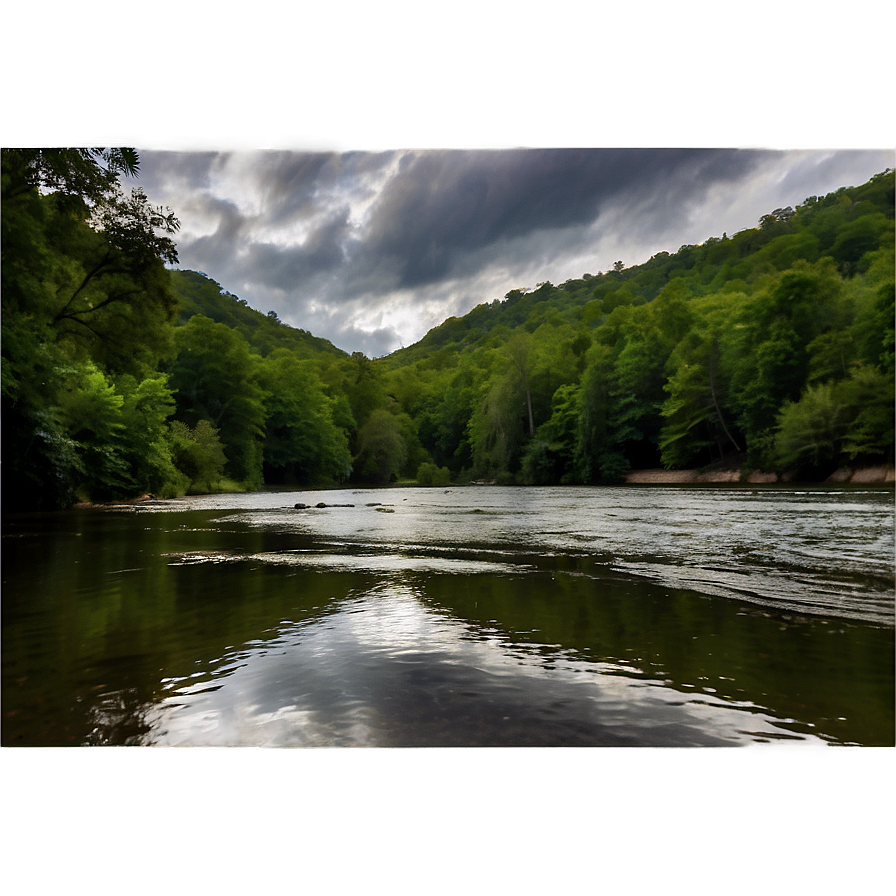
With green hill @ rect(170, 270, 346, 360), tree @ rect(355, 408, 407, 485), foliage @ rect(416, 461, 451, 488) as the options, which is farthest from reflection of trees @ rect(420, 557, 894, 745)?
foliage @ rect(416, 461, 451, 488)

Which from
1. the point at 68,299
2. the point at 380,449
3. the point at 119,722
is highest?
the point at 68,299

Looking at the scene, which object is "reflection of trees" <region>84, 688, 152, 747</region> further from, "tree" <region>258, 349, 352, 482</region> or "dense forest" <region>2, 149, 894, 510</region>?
"tree" <region>258, 349, 352, 482</region>

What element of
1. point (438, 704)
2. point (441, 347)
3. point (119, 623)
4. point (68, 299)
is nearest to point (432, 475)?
point (68, 299)

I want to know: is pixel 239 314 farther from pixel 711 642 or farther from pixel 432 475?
pixel 432 475

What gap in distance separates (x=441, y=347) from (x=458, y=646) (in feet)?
12.6

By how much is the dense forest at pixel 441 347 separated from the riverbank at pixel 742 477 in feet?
0.61

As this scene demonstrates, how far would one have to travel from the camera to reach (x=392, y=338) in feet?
14.2

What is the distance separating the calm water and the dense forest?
1.36 m

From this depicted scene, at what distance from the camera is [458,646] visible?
2.44 meters

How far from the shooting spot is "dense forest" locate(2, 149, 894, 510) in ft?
12.4

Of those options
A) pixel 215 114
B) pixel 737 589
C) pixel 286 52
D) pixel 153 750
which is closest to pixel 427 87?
pixel 286 52

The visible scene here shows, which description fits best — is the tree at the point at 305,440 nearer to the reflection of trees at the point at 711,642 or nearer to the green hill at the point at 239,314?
the green hill at the point at 239,314

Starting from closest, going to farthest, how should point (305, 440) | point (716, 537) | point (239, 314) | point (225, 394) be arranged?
point (239, 314), point (716, 537), point (225, 394), point (305, 440)

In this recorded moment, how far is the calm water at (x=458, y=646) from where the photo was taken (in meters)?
1.75
